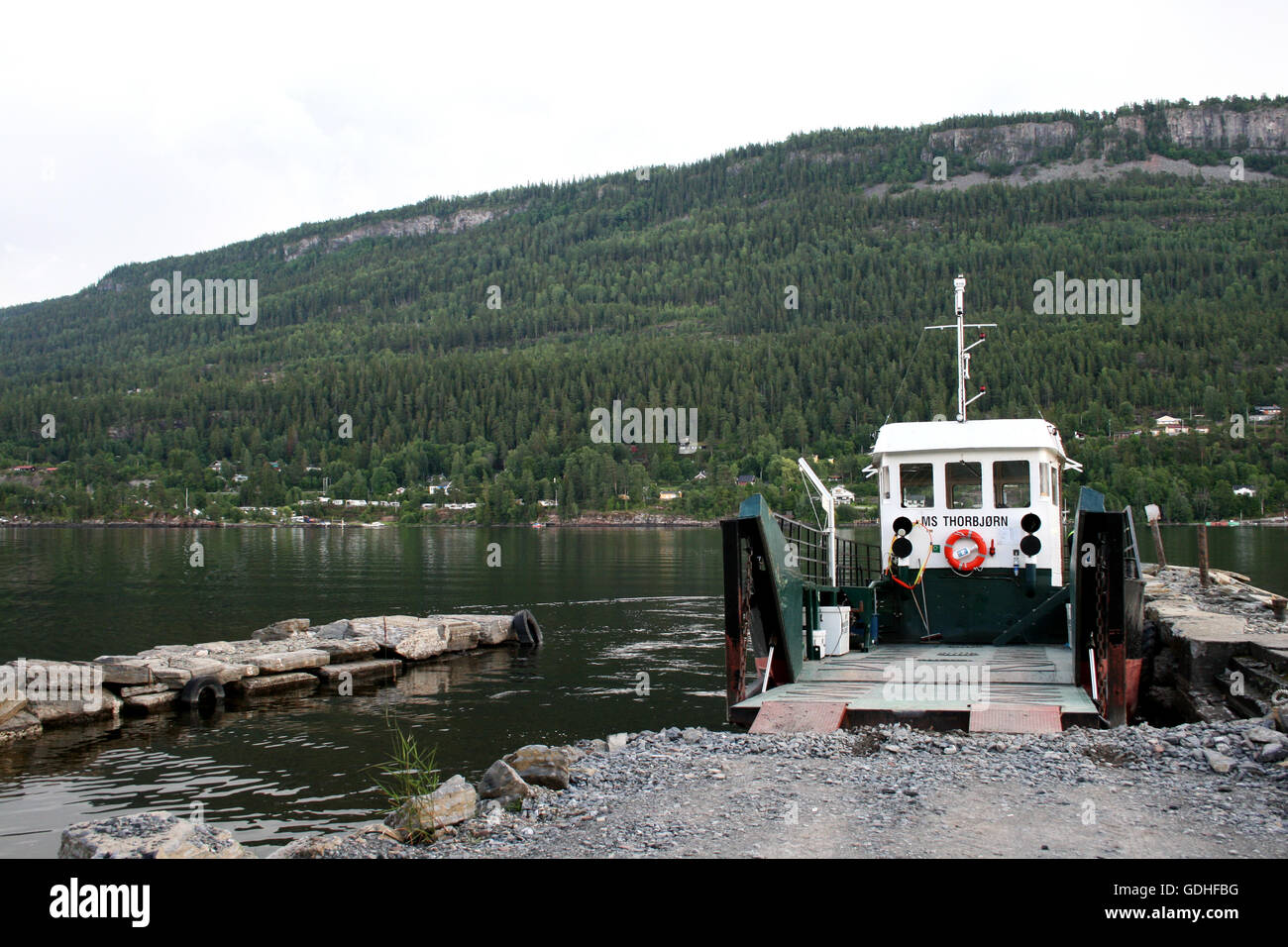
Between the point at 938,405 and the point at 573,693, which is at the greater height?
the point at 938,405

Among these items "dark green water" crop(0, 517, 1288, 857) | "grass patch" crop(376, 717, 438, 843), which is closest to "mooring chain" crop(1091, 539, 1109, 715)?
"dark green water" crop(0, 517, 1288, 857)

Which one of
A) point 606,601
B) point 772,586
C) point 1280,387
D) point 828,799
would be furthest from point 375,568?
point 1280,387

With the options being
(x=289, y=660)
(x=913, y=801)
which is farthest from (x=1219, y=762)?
(x=289, y=660)

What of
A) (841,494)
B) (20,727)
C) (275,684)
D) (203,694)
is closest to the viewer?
(20,727)

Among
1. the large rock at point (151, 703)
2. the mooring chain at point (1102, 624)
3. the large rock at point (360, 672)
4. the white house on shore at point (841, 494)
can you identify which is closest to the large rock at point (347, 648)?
the large rock at point (360, 672)

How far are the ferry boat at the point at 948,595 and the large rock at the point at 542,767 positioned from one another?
8.79ft

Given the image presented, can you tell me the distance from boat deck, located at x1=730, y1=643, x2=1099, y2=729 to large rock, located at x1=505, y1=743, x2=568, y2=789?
280 centimetres

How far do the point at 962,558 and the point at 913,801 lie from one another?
11.1 m

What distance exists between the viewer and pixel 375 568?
63344 mm

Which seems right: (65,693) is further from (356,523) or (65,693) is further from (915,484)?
(356,523)

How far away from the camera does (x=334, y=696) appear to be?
22.0 m

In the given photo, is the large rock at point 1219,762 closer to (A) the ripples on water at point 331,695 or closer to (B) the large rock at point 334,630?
(A) the ripples on water at point 331,695
